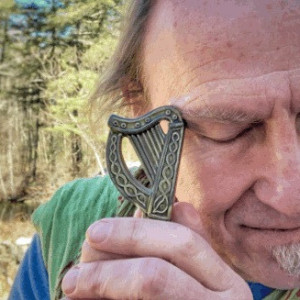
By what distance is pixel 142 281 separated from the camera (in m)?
0.72

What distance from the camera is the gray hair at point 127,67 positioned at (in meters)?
1.41

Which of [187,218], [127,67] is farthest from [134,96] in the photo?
[187,218]

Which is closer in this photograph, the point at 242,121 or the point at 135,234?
the point at 135,234

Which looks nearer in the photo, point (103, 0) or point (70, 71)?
point (103, 0)

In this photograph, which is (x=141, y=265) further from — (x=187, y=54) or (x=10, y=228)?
(x=10, y=228)

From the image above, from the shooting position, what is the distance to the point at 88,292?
763 mm

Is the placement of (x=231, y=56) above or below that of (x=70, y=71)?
below

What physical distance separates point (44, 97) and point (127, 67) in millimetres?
10476

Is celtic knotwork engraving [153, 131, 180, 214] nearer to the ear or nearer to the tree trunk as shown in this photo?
the ear

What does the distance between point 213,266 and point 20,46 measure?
423 inches

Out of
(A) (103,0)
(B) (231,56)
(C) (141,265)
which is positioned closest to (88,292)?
(C) (141,265)

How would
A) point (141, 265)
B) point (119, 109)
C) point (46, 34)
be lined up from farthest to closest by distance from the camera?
1. point (46, 34)
2. point (119, 109)
3. point (141, 265)

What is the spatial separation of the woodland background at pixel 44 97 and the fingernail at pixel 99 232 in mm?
8620

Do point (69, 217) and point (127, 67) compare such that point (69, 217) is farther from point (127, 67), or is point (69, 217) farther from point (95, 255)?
point (95, 255)
